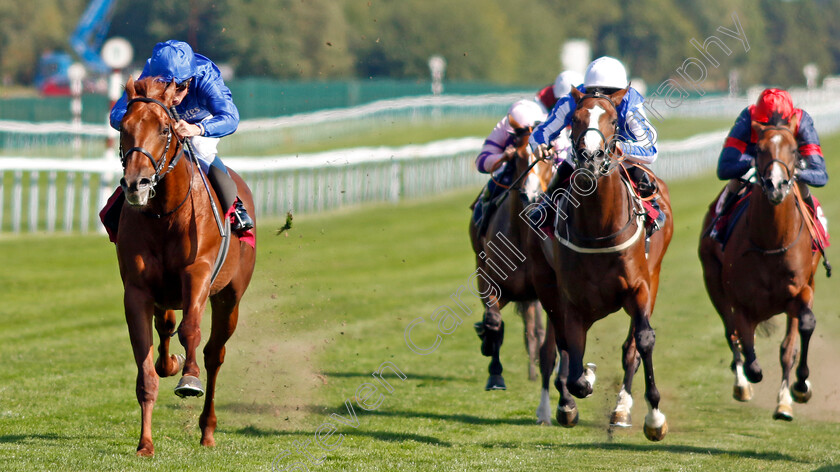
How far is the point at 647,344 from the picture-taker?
Answer: 239 inches

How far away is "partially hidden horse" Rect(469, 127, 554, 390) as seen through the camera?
738 centimetres

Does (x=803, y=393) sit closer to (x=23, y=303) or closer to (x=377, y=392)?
(x=377, y=392)

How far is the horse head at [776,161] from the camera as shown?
6.22 m

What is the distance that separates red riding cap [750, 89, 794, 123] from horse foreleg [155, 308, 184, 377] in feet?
12.7

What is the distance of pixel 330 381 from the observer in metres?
8.41

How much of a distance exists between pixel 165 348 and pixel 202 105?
147cm

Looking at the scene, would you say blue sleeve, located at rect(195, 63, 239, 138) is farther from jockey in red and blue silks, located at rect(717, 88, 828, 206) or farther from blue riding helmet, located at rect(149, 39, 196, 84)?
jockey in red and blue silks, located at rect(717, 88, 828, 206)

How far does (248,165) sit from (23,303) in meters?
5.75

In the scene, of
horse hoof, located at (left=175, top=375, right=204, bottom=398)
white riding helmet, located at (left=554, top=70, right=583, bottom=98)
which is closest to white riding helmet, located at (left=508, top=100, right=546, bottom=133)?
white riding helmet, located at (left=554, top=70, right=583, bottom=98)

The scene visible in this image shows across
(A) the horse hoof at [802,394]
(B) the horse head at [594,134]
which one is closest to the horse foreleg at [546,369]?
(A) the horse hoof at [802,394]

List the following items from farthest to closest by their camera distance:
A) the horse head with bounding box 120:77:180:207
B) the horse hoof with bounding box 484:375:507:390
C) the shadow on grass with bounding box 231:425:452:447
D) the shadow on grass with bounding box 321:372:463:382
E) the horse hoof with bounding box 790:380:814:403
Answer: the shadow on grass with bounding box 321:372:463:382 < the horse hoof with bounding box 484:375:507:390 < the horse hoof with bounding box 790:380:814:403 < the shadow on grass with bounding box 231:425:452:447 < the horse head with bounding box 120:77:180:207

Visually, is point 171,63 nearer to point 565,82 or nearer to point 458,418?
point 458,418

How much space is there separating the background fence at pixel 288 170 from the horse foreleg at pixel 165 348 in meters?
1.53

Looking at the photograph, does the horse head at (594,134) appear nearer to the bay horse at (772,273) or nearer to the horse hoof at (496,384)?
the bay horse at (772,273)
